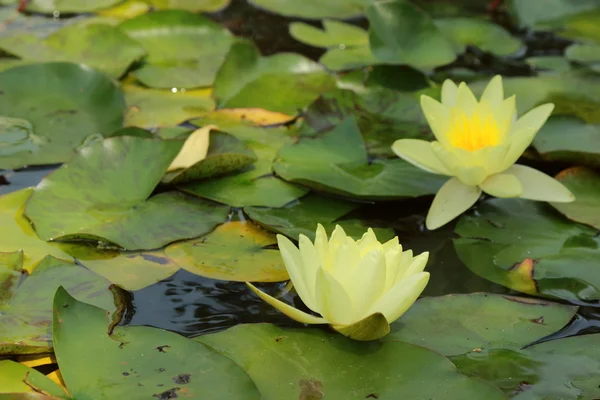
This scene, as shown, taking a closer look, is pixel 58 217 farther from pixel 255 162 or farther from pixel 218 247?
pixel 255 162

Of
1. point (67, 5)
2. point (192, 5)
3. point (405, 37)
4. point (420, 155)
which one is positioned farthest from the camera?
point (192, 5)

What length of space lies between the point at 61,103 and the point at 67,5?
2.77 ft

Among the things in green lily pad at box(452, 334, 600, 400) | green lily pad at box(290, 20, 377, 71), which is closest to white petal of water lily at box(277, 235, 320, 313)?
green lily pad at box(452, 334, 600, 400)

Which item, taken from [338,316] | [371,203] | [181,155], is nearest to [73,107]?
[181,155]

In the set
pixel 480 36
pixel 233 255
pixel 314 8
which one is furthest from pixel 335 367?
pixel 314 8

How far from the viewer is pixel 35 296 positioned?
1350mm

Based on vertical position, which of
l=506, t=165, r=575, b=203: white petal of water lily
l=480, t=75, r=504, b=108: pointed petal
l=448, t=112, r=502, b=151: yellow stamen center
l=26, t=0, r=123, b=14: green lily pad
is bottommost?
l=26, t=0, r=123, b=14: green lily pad

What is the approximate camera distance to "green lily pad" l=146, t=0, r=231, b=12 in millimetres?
2791

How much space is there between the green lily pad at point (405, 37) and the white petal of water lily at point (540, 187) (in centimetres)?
74

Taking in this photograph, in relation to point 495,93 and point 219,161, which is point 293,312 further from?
point 495,93

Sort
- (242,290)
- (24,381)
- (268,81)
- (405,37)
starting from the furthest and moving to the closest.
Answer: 1. (405,37)
2. (268,81)
3. (242,290)
4. (24,381)

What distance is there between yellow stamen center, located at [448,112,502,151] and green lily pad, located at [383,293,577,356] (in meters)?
0.38

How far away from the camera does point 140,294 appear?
4.60 feet

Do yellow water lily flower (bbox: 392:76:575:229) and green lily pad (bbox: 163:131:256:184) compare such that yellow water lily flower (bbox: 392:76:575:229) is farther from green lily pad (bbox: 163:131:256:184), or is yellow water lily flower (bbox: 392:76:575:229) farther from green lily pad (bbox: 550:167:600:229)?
green lily pad (bbox: 163:131:256:184)
